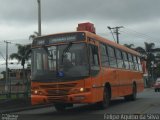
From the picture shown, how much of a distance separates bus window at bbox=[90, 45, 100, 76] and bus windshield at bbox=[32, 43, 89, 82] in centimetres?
51

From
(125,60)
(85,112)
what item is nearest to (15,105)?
(85,112)

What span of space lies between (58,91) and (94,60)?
2128mm

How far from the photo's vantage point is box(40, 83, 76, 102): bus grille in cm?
1700

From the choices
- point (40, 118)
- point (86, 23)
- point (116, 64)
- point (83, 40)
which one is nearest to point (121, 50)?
point (116, 64)

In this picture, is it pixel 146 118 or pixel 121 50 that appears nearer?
pixel 146 118

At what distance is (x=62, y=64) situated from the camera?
1711cm

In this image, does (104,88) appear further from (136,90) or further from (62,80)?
(136,90)

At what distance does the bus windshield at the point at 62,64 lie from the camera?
17.1 m

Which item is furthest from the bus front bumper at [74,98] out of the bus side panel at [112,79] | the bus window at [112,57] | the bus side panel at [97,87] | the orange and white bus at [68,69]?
the bus window at [112,57]

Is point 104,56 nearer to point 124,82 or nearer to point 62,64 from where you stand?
Answer: point 62,64

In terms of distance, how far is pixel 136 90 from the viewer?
27.8 metres

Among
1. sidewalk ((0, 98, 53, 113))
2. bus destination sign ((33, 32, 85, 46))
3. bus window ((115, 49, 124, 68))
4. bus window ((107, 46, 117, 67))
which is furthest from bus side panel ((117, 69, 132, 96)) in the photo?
bus destination sign ((33, 32, 85, 46))

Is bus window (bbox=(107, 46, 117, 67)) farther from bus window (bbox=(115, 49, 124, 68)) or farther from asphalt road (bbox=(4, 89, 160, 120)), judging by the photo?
asphalt road (bbox=(4, 89, 160, 120))

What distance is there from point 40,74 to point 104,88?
131 inches
